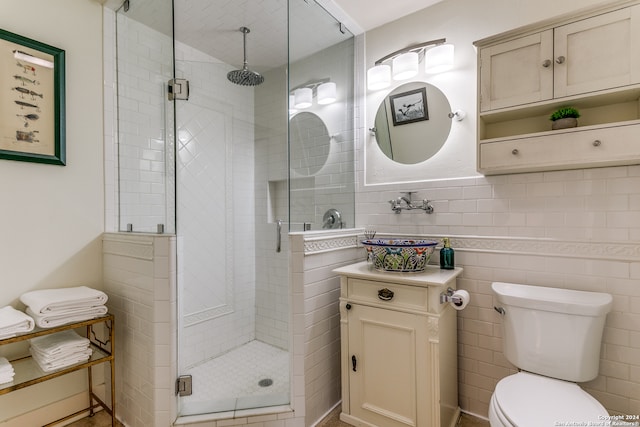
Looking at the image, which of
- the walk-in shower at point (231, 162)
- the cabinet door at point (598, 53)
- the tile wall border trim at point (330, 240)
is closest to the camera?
the cabinet door at point (598, 53)

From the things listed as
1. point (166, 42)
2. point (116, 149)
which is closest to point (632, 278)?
point (166, 42)

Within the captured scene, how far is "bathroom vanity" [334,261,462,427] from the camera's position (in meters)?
1.47

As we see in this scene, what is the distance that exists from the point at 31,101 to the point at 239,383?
6.40ft

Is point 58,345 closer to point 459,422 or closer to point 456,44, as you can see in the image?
point 459,422

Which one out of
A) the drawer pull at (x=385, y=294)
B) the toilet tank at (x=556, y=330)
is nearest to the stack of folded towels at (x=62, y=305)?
the drawer pull at (x=385, y=294)

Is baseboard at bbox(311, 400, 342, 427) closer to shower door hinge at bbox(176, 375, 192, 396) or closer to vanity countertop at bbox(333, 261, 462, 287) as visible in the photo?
shower door hinge at bbox(176, 375, 192, 396)

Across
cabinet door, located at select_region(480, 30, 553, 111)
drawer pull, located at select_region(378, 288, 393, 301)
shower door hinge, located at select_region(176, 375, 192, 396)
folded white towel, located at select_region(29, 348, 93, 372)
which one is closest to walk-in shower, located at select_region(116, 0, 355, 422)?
shower door hinge, located at select_region(176, 375, 192, 396)

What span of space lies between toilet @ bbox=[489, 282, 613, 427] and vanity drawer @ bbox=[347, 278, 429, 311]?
1.35 feet

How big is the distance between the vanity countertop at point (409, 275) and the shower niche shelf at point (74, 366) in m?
1.31

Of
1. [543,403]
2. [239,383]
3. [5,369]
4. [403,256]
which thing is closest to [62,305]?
[5,369]

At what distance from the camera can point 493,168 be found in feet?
5.24

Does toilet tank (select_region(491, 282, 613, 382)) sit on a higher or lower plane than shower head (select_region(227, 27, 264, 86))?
lower

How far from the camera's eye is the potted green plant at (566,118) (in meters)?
1.44

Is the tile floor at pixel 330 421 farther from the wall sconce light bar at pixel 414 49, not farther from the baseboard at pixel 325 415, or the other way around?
the wall sconce light bar at pixel 414 49
